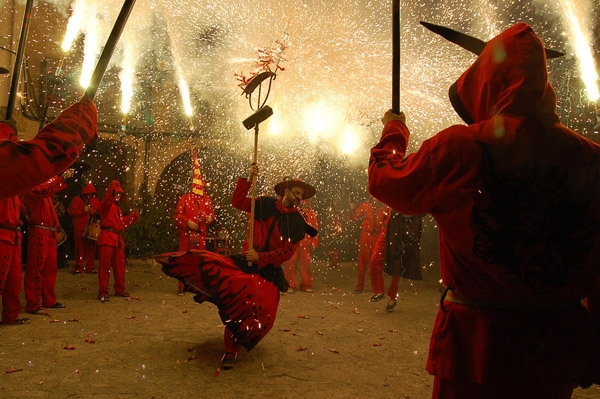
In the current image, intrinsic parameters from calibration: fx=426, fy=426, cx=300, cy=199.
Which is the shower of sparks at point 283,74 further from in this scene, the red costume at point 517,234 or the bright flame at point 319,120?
the red costume at point 517,234

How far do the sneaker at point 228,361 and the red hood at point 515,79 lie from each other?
331cm

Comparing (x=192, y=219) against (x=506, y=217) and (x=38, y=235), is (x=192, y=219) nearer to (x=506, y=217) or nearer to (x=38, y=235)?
(x=38, y=235)

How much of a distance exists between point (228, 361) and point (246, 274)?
0.85 metres

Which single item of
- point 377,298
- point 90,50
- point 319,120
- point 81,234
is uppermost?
point 90,50

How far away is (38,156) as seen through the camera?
179cm

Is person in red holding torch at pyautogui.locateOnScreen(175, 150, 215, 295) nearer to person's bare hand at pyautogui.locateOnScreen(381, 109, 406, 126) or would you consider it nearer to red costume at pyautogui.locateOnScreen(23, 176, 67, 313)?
red costume at pyautogui.locateOnScreen(23, 176, 67, 313)

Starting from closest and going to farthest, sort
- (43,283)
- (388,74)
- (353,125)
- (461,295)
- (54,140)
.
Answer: (461,295) → (54,140) → (43,283) → (388,74) → (353,125)

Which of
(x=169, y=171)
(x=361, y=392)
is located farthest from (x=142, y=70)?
(x=361, y=392)

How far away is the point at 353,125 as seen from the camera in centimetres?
1344

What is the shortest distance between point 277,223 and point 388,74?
517 centimetres

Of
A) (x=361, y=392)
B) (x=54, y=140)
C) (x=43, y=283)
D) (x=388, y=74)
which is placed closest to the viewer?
(x=54, y=140)

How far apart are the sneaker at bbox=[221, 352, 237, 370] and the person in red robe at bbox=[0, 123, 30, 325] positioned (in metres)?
2.79

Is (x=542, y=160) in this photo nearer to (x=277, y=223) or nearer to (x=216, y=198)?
(x=277, y=223)

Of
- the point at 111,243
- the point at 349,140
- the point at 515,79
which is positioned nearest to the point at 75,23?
the point at 111,243
